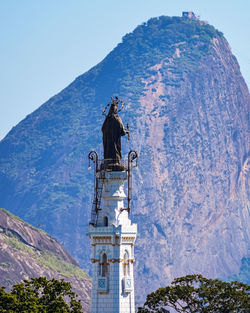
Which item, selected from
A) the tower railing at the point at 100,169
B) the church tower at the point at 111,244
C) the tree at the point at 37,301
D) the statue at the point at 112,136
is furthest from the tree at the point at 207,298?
the statue at the point at 112,136

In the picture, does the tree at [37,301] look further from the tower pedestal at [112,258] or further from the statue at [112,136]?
the statue at [112,136]

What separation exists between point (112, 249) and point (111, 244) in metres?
0.27

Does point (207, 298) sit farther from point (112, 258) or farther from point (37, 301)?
point (37, 301)

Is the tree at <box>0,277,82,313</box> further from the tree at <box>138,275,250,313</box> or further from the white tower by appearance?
Result: the tree at <box>138,275,250,313</box>

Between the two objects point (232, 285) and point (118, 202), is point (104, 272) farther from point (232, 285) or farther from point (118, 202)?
point (232, 285)

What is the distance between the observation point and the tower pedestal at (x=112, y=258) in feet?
166

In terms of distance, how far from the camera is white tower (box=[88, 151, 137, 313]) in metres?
50.5

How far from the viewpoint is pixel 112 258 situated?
50.6 m

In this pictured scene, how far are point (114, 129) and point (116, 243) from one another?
6.61 meters

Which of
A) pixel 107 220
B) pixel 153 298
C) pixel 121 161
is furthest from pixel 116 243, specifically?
pixel 153 298

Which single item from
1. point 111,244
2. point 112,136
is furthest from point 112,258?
point 112,136

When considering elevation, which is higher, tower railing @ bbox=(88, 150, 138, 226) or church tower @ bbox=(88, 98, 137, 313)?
tower railing @ bbox=(88, 150, 138, 226)

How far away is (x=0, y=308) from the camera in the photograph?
174 feet

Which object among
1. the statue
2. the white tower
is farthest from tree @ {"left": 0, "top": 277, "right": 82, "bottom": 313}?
the statue
